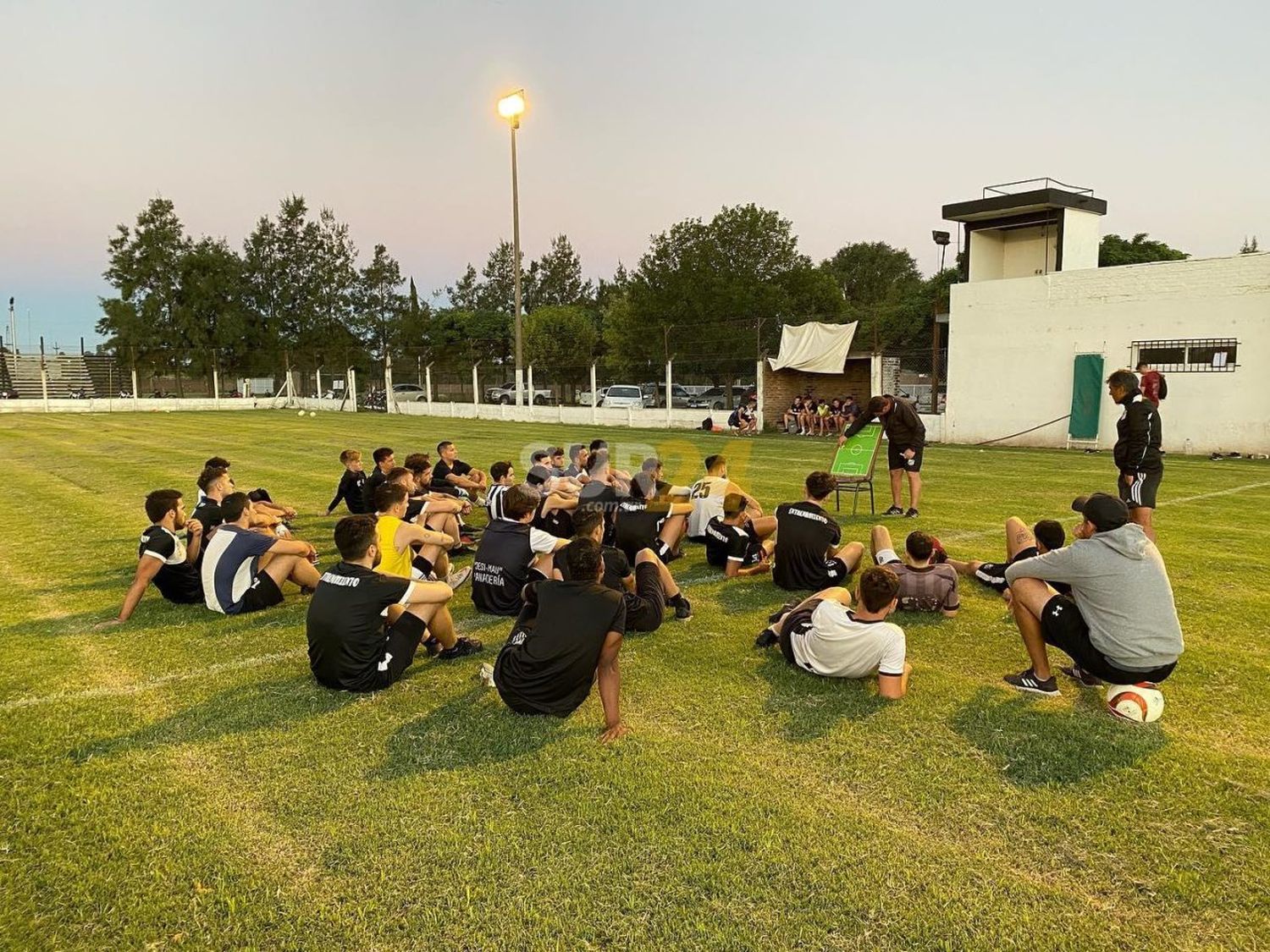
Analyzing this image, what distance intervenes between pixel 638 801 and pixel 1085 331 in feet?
70.5

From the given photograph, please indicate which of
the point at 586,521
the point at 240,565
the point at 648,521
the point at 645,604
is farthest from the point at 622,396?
the point at 586,521

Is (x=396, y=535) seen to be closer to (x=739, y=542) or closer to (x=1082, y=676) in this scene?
(x=739, y=542)

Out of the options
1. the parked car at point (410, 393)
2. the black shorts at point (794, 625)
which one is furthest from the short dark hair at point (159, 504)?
the parked car at point (410, 393)

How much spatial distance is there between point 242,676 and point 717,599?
3639 millimetres

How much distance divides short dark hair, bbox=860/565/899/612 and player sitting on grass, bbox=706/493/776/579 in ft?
8.82

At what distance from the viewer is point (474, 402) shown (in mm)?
37719

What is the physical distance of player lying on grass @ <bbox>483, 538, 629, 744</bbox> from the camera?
415cm

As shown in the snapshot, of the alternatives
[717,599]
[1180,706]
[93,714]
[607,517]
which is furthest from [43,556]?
[1180,706]

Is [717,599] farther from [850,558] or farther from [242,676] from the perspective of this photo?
[242,676]

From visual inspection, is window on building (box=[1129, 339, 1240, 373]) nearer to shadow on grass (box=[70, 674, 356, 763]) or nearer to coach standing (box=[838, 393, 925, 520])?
coach standing (box=[838, 393, 925, 520])

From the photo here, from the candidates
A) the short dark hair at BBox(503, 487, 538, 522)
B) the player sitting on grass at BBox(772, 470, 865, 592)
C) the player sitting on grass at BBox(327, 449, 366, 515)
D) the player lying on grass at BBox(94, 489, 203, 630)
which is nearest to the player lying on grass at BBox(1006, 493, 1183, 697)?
the player sitting on grass at BBox(772, 470, 865, 592)

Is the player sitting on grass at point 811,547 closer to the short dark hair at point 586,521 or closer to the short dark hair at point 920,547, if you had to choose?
the short dark hair at point 920,547

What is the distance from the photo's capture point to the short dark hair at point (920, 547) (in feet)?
19.9

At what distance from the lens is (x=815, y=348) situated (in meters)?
26.0
